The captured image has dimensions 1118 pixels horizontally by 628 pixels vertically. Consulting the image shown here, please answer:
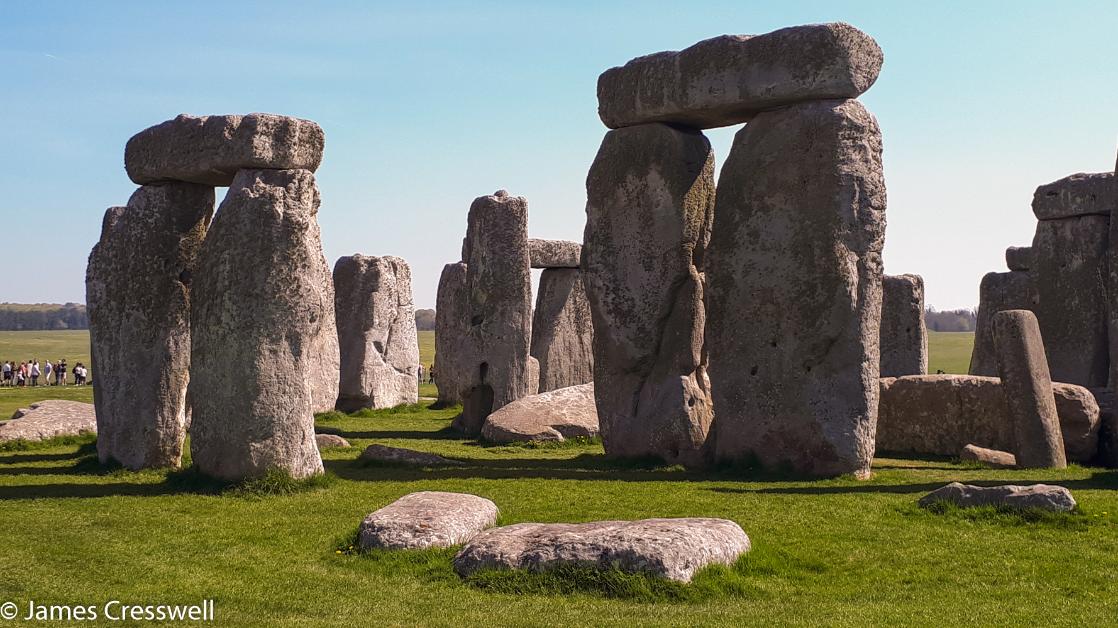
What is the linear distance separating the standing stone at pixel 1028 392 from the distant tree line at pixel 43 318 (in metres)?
140

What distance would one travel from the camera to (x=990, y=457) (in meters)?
14.1

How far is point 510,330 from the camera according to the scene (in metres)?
20.8

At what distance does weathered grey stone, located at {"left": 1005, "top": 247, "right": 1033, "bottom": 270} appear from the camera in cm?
2578

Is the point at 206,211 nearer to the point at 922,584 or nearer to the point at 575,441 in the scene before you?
the point at 575,441

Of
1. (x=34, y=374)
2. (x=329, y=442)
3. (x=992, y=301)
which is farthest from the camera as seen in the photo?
(x=34, y=374)

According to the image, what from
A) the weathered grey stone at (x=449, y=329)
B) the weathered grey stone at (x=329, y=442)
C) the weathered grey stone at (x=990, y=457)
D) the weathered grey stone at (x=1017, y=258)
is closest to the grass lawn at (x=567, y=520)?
the weathered grey stone at (x=990, y=457)

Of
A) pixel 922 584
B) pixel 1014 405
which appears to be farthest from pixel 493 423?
pixel 922 584

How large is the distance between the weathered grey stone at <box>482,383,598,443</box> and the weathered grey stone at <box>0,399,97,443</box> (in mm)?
5398

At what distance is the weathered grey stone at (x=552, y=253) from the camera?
27.5 m

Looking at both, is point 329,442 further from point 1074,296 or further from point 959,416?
point 1074,296

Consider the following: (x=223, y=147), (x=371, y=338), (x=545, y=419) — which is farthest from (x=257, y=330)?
→ (x=371, y=338)

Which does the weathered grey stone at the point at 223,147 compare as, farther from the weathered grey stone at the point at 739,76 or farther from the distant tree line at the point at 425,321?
the distant tree line at the point at 425,321

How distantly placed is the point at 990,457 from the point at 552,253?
14846 millimetres

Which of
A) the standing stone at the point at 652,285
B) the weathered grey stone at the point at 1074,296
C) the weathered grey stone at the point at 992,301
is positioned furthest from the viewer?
the weathered grey stone at the point at 992,301
